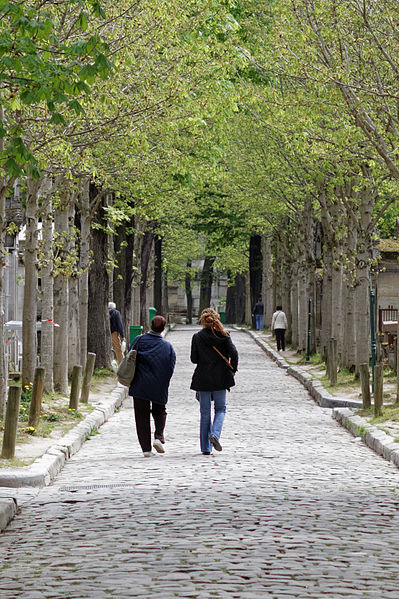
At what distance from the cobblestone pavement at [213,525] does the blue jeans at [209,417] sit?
10.6 inches

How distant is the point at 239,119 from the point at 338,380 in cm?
1183

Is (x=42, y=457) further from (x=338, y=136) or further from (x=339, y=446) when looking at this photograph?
(x=338, y=136)

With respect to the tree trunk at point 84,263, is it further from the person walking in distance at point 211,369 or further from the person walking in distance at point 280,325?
the person walking in distance at point 280,325

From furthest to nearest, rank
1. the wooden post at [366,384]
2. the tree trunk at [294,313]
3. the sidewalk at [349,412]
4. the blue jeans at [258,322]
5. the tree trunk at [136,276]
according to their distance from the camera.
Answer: the blue jeans at [258,322] < the tree trunk at [294,313] < the tree trunk at [136,276] < the wooden post at [366,384] < the sidewalk at [349,412]

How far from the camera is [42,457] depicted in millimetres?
13039

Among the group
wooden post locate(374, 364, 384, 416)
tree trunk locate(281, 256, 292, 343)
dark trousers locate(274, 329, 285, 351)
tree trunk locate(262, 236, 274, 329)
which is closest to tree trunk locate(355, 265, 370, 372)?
wooden post locate(374, 364, 384, 416)

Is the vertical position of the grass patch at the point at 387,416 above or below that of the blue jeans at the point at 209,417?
below

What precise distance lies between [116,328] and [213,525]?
21309mm

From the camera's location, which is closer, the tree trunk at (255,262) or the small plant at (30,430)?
the small plant at (30,430)

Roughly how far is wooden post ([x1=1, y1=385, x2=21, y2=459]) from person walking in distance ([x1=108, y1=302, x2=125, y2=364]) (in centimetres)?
1684

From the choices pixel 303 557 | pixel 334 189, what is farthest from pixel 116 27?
pixel 334 189

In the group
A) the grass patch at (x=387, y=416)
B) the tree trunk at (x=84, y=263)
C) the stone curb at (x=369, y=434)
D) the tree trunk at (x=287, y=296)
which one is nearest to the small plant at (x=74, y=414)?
the stone curb at (x=369, y=434)

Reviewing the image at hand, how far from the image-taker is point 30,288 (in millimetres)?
18906

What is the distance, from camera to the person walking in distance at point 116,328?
98.5 feet
